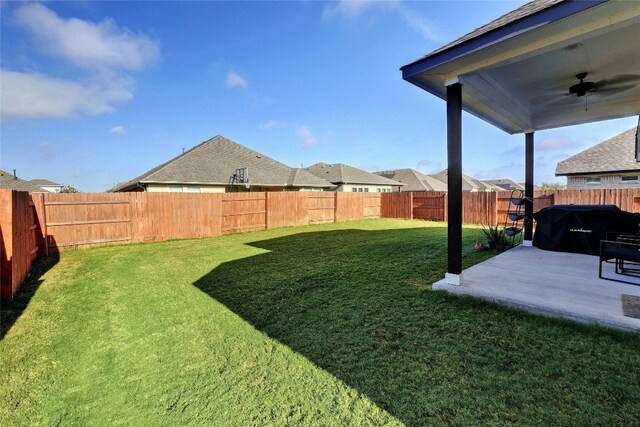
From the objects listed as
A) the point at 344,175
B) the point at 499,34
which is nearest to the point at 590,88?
the point at 499,34

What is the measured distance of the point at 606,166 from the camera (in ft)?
45.0

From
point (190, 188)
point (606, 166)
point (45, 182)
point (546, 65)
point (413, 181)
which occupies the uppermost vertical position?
point (45, 182)

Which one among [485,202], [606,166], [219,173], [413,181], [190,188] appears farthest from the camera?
[413,181]

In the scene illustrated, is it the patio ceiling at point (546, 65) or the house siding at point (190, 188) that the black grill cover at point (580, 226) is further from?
the house siding at point (190, 188)

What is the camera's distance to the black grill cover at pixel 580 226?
519 centimetres

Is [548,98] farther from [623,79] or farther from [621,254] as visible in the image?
[621,254]

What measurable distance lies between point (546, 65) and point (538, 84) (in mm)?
795

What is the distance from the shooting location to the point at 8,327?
324 cm

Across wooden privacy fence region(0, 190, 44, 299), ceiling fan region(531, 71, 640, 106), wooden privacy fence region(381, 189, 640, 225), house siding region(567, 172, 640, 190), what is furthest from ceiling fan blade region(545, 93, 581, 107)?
house siding region(567, 172, 640, 190)

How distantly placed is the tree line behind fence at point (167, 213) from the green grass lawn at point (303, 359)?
4.46ft

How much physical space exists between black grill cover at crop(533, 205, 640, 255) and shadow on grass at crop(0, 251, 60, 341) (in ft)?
29.2

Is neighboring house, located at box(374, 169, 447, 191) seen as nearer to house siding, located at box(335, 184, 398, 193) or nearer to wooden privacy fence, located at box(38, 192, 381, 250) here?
house siding, located at box(335, 184, 398, 193)

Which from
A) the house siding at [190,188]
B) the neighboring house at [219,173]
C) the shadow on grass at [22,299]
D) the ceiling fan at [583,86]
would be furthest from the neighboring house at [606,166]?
the shadow on grass at [22,299]

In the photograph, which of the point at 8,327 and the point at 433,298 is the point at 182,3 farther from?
the point at 433,298
